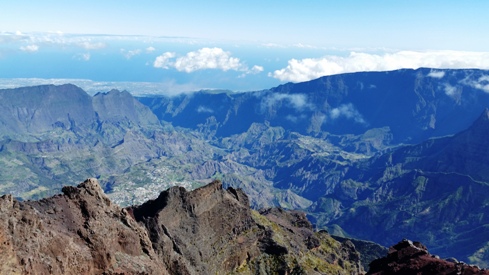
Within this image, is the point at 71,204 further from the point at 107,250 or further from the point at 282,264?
the point at 282,264

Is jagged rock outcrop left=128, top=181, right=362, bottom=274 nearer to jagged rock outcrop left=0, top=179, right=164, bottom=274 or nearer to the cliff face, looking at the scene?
the cliff face

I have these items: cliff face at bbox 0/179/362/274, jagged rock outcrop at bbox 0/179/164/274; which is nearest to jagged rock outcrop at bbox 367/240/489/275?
cliff face at bbox 0/179/362/274

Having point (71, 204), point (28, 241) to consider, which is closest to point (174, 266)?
point (71, 204)

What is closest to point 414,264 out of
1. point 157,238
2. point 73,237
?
point 157,238

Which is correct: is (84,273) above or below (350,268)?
above

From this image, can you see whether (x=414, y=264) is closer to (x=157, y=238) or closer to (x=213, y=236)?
(x=213, y=236)
